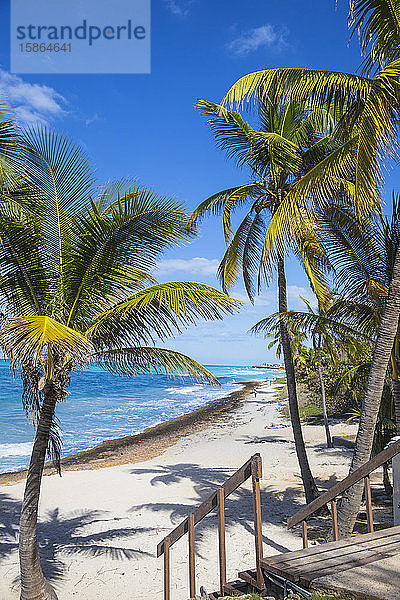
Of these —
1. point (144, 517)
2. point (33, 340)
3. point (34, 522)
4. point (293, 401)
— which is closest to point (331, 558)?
point (33, 340)

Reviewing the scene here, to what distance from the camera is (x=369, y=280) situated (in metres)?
8.99

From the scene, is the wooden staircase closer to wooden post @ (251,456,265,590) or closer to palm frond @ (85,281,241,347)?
wooden post @ (251,456,265,590)

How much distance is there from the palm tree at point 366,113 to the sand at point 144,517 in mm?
3232

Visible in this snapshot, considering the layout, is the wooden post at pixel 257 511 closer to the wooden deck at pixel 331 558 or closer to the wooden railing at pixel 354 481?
the wooden deck at pixel 331 558

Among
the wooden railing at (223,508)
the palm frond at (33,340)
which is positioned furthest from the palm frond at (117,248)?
the wooden railing at (223,508)

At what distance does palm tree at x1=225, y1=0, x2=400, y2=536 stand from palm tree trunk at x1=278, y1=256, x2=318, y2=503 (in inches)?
154

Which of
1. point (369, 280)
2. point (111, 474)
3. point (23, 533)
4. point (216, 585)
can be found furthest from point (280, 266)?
point (111, 474)

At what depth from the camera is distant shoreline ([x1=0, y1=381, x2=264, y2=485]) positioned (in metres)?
19.0

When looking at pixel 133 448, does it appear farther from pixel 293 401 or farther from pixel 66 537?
pixel 293 401

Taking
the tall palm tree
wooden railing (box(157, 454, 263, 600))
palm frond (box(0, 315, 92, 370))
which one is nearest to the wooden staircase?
wooden railing (box(157, 454, 263, 600))

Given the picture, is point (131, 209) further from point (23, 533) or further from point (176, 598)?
point (176, 598)

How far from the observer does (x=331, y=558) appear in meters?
4.40

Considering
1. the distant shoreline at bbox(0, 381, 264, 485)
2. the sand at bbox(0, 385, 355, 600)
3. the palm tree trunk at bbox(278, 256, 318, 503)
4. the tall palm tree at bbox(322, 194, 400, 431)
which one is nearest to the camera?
the sand at bbox(0, 385, 355, 600)

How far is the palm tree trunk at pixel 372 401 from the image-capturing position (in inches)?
270
